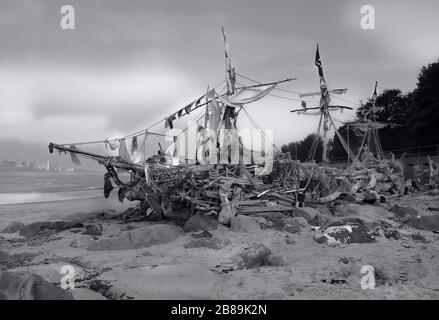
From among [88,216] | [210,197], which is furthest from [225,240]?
[88,216]

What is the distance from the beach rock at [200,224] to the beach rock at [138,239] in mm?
1001

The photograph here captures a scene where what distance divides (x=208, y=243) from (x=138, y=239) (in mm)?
2495

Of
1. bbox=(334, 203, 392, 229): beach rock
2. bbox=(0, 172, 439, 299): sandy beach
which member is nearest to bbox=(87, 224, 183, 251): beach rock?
bbox=(0, 172, 439, 299): sandy beach

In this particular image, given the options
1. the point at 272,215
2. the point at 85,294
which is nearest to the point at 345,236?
the point at 272,215

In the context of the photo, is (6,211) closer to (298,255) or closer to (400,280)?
(298,255)

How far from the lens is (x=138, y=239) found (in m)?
12.2

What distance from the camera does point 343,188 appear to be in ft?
77.2

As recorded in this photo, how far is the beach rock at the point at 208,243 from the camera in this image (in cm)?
1152

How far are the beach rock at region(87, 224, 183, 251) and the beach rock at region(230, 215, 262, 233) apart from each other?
8.10 feet

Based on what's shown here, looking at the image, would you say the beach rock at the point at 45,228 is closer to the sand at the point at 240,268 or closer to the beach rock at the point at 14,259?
the sand at the point at 240,268

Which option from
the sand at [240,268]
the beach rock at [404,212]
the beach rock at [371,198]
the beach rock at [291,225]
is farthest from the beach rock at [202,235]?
the beach rock at [371,198]

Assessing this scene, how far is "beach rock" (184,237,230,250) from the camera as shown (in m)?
11.5

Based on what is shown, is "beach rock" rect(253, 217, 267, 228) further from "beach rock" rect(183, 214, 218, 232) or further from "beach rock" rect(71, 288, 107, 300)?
"beach rock" rect(71, 288, 107, 300)
